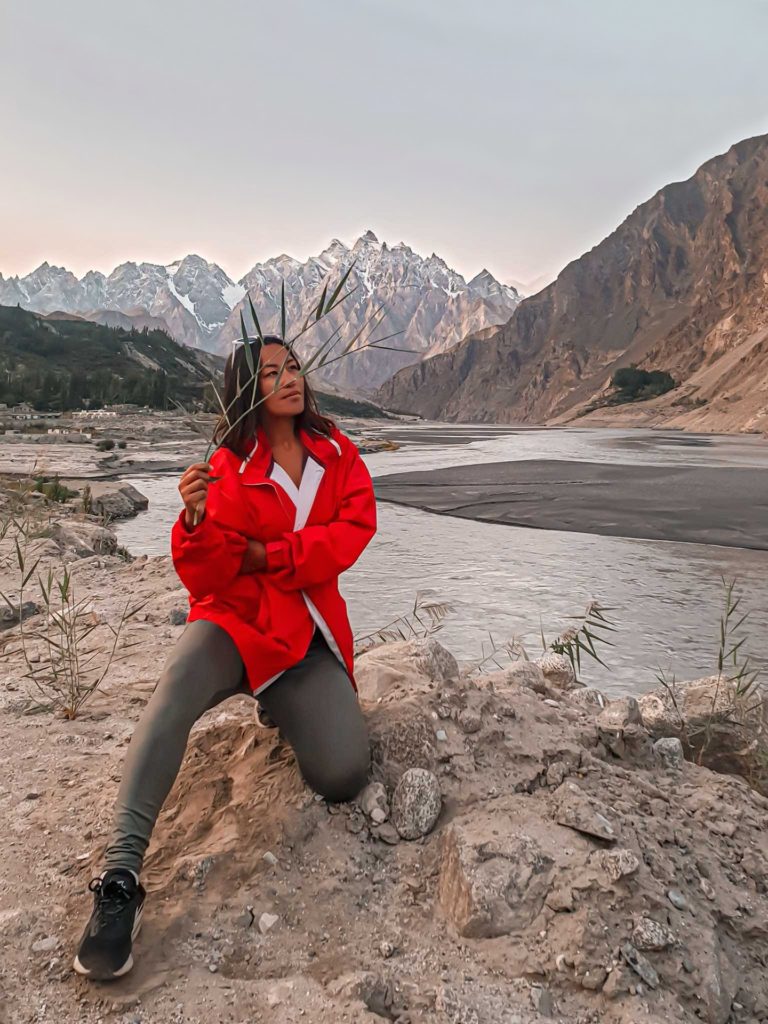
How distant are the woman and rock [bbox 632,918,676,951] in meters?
0.97

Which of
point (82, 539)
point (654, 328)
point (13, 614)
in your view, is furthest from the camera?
point (654, 328)

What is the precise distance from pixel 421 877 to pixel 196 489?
1.49m

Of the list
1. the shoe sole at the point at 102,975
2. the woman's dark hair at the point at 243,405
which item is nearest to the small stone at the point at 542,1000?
the shoe sole at the point at 102,975

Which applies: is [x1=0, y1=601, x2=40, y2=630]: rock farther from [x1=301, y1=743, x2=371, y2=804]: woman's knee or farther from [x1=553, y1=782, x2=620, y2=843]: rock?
[x1=553, y1=782, x2=620, y2=843]: rock

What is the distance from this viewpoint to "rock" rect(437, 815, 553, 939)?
6.08ft

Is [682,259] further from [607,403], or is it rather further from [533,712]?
[533,712]

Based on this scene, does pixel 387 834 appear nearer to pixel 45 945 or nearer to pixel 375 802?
pixel 375 802

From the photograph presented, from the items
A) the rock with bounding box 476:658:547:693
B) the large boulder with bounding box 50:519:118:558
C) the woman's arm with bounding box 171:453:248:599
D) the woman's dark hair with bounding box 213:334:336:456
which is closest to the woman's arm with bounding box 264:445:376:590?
the woman's arm with bounding box 171:453:248:599

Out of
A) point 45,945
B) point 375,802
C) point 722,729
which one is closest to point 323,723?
point 375,802

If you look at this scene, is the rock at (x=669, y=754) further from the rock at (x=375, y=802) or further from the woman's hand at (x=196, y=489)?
the woman's hand at (x=196, y=489)

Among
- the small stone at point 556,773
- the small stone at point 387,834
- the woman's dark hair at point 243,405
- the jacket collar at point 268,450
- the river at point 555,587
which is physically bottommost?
the river at point 555,587

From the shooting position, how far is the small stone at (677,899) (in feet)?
6.08

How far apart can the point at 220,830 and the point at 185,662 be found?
0.59m

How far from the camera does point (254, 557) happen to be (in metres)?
2.47
